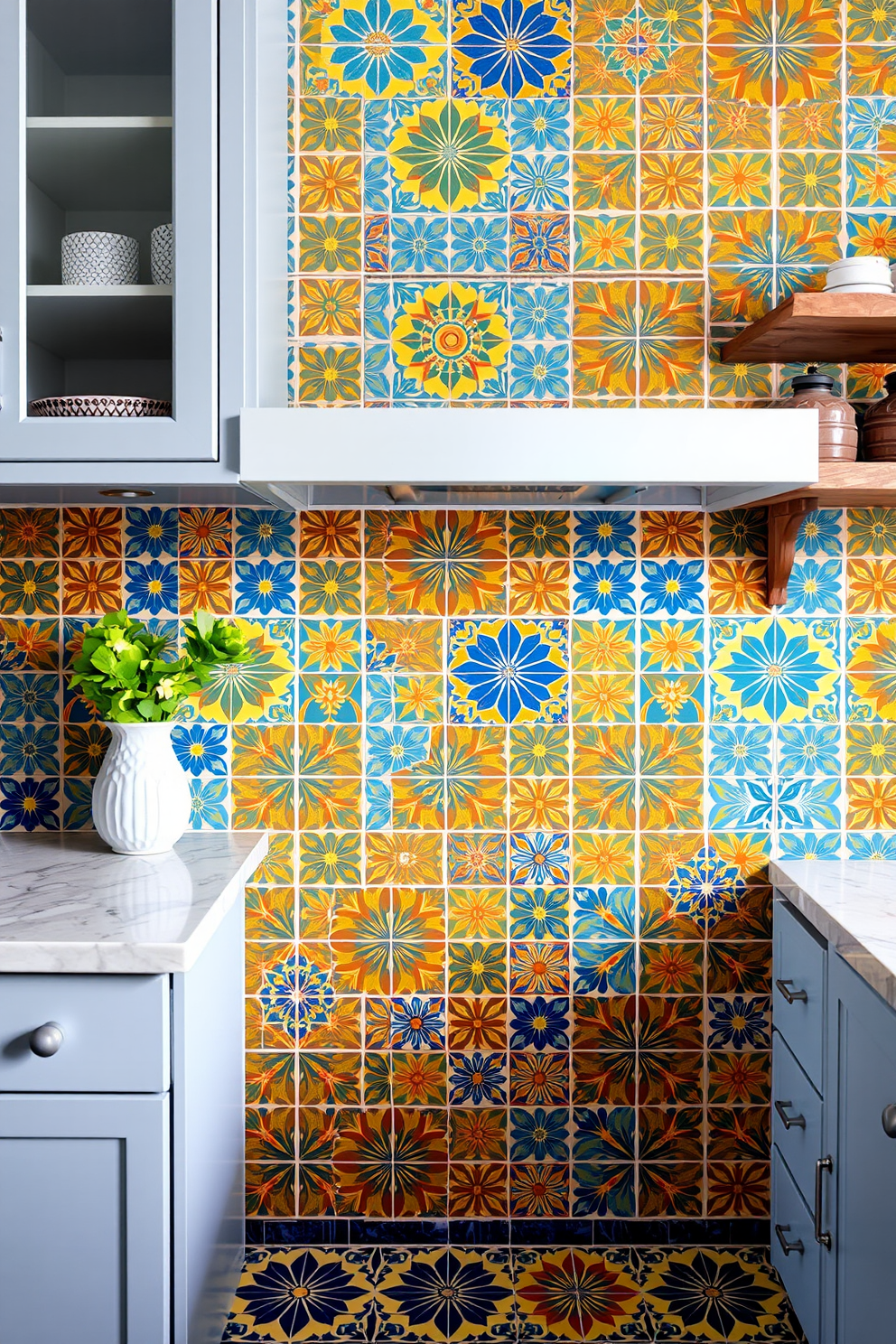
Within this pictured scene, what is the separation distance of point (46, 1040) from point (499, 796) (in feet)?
2.87

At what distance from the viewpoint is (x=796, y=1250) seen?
5.38 feet

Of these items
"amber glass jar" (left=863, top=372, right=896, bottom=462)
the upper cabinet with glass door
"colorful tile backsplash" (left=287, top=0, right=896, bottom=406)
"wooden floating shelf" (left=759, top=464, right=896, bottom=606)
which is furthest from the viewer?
"colorful tile backsplash" (left=287, top=0, right=896, bottom=406)

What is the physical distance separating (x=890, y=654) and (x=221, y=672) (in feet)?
4.04

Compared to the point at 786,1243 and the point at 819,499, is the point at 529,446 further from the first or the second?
the point at 786,1243

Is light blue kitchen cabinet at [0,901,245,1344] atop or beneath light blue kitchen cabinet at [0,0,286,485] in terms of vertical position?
beneath

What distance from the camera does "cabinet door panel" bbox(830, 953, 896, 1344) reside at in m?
1.24

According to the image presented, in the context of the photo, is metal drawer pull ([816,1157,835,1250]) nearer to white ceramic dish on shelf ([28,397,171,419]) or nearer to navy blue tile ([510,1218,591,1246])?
navy blue tile ([510,1218,591,1246])

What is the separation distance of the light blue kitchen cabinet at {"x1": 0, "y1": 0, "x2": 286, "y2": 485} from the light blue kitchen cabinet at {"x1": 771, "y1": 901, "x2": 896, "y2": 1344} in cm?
116

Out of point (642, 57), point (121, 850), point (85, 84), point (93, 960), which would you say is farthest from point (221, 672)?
point (642, 57)

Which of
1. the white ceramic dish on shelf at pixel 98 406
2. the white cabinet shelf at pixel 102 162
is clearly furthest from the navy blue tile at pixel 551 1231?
the white cabinet shelf at pixel 102 162

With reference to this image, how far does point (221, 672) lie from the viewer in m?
1.85

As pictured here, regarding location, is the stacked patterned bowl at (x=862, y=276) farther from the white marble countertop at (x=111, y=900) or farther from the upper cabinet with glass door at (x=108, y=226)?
the white marble countertop at (x=111, y=900)

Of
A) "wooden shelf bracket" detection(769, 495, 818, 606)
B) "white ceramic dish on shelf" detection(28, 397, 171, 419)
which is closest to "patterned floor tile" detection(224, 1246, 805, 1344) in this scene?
"wooden shelf bracket" detection(769, 495, 818, 606)

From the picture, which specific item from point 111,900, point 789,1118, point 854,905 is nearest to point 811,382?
point 854,905
